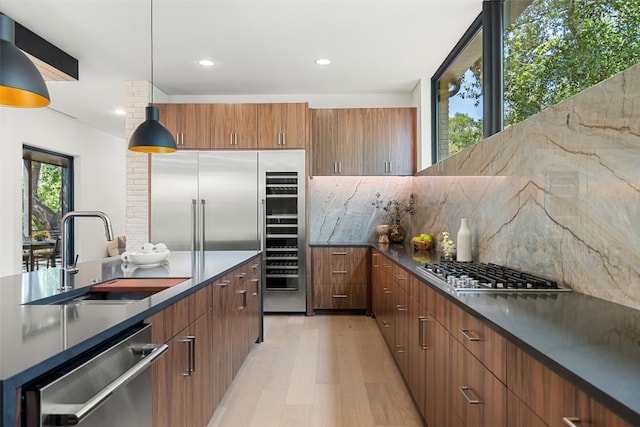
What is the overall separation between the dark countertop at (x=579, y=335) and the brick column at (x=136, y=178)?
4130 mm

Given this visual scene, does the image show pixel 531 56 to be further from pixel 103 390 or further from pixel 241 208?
pixel 241 208

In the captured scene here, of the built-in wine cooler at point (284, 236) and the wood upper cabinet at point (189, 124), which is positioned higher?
the wood upper cabinet at point (189, 124)

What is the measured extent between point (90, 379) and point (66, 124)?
6.98m

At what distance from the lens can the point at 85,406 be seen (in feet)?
3.11

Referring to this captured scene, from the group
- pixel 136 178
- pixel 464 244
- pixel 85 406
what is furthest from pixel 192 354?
pixel 136 178

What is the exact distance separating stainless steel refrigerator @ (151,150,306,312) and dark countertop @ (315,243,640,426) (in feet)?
10.8

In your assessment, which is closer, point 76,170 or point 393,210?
point 393,210

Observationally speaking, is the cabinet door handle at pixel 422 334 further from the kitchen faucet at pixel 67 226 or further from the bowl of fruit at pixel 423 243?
the bowl of fruit at pixel 423 243

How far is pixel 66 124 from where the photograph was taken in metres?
6.68

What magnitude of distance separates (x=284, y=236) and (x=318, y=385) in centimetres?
229

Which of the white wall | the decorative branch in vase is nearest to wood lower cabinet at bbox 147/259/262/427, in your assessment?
the decorative branch in vase

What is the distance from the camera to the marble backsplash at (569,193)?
142cm

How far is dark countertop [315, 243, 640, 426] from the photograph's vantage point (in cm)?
75

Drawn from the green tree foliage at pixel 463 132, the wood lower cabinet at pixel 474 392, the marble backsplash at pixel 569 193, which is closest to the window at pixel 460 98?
the green tree foliage at pixel 463 132
